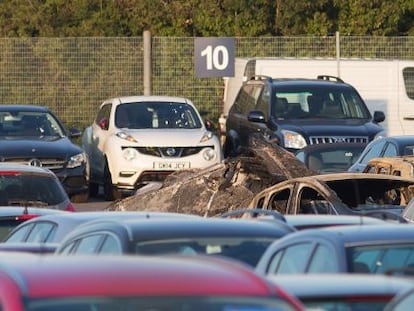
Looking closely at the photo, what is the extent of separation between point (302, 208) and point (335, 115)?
10.5 meters

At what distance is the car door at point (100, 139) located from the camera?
23.9 m

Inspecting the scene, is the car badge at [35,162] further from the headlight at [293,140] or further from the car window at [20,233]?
the car window at [20,233]

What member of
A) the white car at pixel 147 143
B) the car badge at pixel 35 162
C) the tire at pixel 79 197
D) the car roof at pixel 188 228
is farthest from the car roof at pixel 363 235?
the white car at pixel 147 143

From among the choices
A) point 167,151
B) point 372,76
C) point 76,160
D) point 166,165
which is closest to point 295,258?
point 76,160

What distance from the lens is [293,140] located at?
→ 22.7m

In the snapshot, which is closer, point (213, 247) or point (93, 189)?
point (213, 247)

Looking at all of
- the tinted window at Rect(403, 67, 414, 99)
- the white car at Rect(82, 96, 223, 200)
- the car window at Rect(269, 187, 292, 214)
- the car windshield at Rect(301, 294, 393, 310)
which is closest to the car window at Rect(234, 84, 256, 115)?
the white car at Rect(82, 96, 223, 200)

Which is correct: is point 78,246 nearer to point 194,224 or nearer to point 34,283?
point 194,224

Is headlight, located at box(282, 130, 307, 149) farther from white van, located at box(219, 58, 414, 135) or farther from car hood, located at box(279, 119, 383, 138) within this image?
white van, located at box(219, 58, 414, 135)

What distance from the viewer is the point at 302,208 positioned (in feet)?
44.7

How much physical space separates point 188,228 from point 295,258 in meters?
0.80

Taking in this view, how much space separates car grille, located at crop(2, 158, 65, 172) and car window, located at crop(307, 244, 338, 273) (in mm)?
14555

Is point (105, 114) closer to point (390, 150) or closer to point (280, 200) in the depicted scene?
point (390, 150)

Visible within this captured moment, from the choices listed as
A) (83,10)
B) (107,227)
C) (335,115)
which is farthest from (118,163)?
(83,10)
